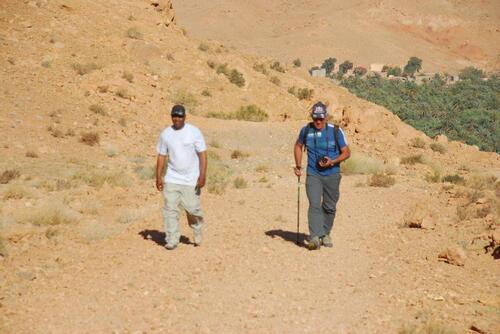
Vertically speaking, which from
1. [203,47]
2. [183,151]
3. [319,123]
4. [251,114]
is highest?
[203,47]

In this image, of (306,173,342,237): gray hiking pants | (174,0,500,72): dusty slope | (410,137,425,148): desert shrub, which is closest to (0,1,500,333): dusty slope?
(306,173,342,237): gray hiking pants

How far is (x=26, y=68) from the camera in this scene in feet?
68.1

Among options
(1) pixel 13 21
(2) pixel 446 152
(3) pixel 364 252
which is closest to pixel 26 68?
(1) pixel 13 21

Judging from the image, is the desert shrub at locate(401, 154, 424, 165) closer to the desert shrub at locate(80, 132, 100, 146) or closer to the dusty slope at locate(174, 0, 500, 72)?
the desert shrub at locate(80, 132, 100, 146)

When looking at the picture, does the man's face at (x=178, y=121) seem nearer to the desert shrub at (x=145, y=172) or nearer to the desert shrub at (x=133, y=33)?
the desert shrub at (x=145, y=172)

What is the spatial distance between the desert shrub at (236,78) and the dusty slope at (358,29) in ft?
187

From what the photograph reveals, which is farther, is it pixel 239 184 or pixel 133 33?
pixel 133 33

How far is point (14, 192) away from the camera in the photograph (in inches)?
417

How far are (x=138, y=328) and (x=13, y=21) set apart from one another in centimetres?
2010

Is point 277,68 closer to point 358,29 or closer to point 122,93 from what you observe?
point 122,93

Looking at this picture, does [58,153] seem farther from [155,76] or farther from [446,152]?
[446,152]

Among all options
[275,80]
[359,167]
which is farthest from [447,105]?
[359,167]

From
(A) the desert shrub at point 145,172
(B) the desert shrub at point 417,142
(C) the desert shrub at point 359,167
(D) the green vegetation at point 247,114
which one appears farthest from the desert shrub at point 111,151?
(B) the desert shrub at point 417,142

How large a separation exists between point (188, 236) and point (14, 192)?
3593 mm
